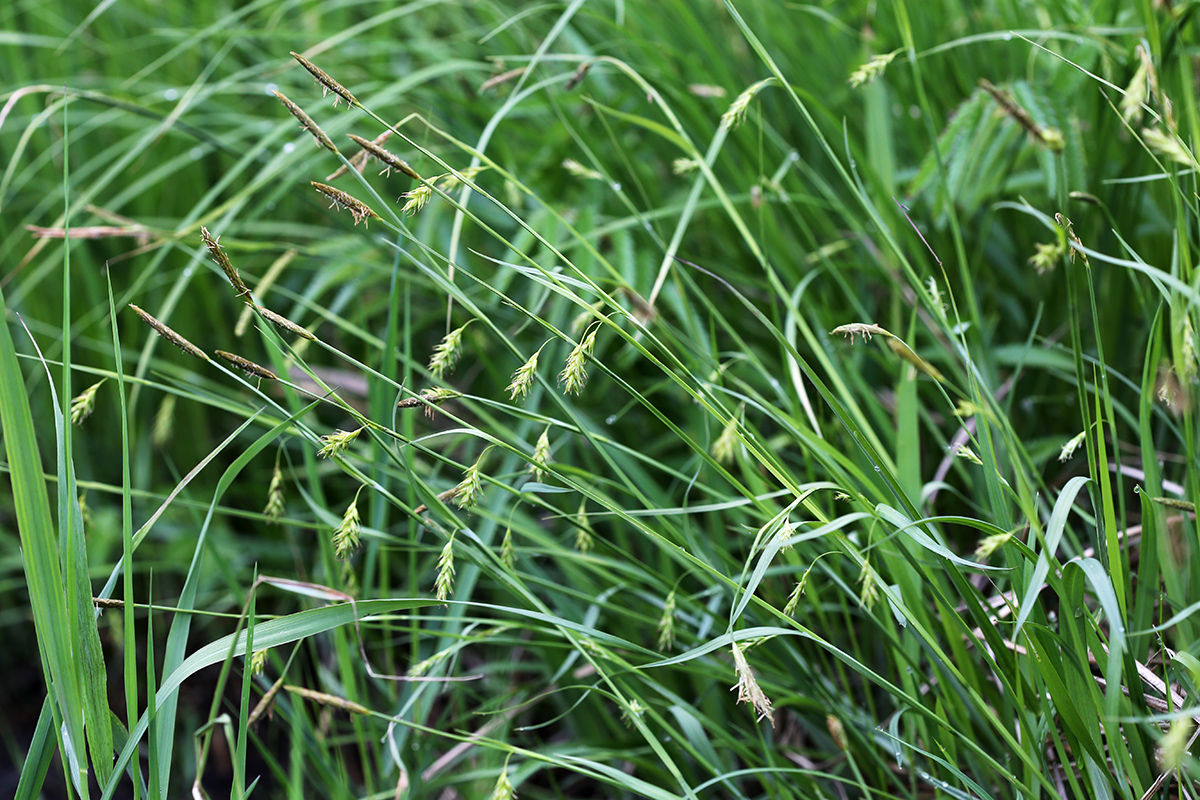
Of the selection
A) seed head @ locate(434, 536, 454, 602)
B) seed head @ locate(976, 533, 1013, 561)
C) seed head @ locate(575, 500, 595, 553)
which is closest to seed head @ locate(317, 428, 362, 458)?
seed head @ locate(434, 536, 454, 602)

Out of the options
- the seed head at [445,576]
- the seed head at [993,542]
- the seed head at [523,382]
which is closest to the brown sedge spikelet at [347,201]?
the seed head at [523,382]

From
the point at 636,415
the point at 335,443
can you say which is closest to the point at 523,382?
the point at 335,443

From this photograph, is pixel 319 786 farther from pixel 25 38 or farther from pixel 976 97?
pixel 25 38

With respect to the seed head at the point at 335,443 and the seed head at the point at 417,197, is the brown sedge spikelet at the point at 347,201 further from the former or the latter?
the seed head at the point at 335,443

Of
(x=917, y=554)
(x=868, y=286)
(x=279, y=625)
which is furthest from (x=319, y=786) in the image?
(x=868, y=286)

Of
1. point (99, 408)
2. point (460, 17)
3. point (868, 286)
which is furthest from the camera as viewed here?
point (460, 17)

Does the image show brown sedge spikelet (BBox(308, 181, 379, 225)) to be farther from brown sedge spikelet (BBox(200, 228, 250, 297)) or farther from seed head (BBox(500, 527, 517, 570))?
seed head (BBox(500, 527, 517, 570))

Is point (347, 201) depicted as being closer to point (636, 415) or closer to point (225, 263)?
point (225, 263)

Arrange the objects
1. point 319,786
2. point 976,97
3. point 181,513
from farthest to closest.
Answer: point 181,513, point 319,786, point 976,97
